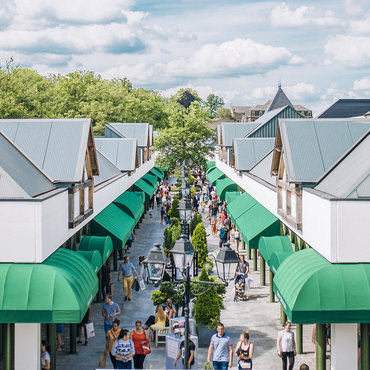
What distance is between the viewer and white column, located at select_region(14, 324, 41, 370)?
13.6 metres

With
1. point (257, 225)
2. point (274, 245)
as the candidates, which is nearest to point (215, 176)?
point (257, 225)

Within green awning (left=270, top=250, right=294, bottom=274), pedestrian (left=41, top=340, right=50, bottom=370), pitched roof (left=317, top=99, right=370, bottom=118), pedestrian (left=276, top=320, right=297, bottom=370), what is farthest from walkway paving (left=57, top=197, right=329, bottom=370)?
pitched roof (left=317, top=99, right=370, bottom=118)

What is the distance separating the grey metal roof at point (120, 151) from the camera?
114 ft

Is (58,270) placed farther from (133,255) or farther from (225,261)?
(133,255)

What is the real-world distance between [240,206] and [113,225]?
8557 mm

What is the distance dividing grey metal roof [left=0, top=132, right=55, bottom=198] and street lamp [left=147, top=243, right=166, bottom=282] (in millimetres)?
3447

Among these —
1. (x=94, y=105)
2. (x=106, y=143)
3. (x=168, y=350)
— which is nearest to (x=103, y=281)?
(x=168, y=350)

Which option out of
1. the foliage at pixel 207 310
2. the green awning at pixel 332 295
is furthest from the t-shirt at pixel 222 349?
the foliage at pixel 207 310

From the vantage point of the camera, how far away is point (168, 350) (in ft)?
46.7

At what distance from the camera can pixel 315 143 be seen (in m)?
17.7

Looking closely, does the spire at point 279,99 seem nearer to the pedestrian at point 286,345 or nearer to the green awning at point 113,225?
the green awning at point 113,225

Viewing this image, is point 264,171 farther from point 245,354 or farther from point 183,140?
point 183,140

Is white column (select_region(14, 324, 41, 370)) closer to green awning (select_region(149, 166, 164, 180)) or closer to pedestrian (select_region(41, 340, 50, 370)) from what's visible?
pedestrian (select_region(41, 340, 50, 370))

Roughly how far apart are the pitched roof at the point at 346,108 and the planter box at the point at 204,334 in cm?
5153
